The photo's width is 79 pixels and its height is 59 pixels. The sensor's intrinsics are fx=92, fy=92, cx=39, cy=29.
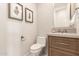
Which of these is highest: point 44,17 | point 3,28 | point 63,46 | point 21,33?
point 44,17

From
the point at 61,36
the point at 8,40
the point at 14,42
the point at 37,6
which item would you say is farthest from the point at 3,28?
the point at 61,36

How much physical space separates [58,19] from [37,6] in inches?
23.4

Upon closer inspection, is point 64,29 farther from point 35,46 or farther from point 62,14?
point 35,46

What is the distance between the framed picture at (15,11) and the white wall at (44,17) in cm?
41

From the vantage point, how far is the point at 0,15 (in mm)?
1454

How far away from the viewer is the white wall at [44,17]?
1.97 m

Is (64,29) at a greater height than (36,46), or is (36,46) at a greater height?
(64,29)

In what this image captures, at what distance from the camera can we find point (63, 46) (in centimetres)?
155

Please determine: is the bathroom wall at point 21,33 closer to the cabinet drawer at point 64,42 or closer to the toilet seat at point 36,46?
the toilet seat at point 36,46

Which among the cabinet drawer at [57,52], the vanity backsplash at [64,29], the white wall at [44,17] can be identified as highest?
the white wall at [44,17]

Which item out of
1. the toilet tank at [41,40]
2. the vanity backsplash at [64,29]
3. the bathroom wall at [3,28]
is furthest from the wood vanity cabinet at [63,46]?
the bathroom wall at [3,28]

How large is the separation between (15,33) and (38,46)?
0.57 metres

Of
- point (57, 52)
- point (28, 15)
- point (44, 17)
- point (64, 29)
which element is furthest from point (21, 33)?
point (64, 29)

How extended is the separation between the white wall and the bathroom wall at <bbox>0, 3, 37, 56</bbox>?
0.36ft
